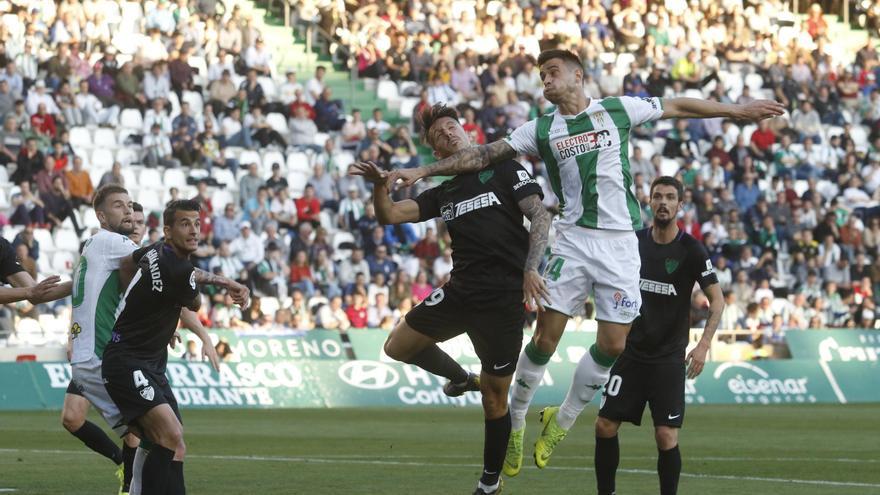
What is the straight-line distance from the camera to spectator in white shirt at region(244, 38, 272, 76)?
3222 centimetres

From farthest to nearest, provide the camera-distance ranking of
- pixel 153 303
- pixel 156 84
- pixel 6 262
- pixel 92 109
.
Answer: pixel 156 84 < pixel 92 109 < pixel 6 262 < pixel 153 303

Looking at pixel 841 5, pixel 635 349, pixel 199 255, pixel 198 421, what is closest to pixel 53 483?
pixel 635 349

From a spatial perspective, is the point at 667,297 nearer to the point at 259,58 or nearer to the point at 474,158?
the point at 474,158

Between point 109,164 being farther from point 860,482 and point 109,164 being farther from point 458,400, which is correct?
point 860,482

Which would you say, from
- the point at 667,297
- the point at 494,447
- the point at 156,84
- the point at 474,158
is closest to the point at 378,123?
the point at 156,84

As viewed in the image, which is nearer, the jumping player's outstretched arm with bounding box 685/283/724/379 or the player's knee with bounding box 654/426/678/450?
the player's knee with bounding box 654/426/678/450

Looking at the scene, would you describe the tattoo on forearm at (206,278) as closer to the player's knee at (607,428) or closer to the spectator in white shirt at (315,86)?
the player's knee at (607,428)

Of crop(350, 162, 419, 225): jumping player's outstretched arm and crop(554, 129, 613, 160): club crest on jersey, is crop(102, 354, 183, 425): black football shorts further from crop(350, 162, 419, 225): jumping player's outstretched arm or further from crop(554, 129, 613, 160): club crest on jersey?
crop(554, 129, 613, 160): club crest on jersey

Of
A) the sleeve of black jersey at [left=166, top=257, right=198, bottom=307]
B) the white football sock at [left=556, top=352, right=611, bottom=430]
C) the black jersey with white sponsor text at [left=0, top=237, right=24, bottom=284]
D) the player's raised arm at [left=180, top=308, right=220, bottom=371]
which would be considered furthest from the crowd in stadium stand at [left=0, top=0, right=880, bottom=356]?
the sleeve of black jersey at [left=166, top=257, right=198, bottom=307]

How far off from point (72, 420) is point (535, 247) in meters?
4.30

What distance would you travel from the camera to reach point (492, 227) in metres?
11.3

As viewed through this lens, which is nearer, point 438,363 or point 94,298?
point 94,298

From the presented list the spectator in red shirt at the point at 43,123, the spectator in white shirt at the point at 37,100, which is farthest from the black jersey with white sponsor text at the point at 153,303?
the spectator in white shirt at the point at 37,100

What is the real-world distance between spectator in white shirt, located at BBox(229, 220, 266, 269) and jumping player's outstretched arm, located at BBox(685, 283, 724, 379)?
16.7 m
